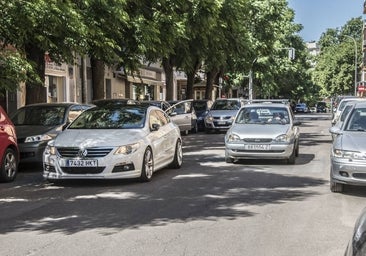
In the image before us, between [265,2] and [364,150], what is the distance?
108 ft

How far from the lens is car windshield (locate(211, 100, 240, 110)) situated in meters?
27.4

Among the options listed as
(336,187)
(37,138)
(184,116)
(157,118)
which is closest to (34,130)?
(37,138)

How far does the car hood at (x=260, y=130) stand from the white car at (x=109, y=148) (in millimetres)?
2267

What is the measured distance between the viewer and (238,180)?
36.2 feet

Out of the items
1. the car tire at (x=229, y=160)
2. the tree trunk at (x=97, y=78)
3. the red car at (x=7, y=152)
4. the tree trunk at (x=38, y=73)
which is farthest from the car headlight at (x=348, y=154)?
the tree trunk at (x=97, y=78)

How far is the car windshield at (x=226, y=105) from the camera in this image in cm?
2741

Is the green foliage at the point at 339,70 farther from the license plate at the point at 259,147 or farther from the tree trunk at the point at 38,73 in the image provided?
the license plate at the point at 259,147

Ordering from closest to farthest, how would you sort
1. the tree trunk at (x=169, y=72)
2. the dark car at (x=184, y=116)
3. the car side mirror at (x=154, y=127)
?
1. the car side mirror at (x=154, y=127)
2. the dark car at (x=184, y=116)
3. the tree trunk at (x=169, y=72)

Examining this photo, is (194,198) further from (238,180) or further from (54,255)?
(54,255)

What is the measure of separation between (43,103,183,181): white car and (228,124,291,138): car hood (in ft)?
7.44

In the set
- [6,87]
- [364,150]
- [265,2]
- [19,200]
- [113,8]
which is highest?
[265,2]

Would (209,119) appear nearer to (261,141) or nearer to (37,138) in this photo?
(261,141)

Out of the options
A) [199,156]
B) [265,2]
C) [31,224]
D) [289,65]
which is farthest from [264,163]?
[289,65]

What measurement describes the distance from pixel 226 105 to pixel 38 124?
14.9 meters
